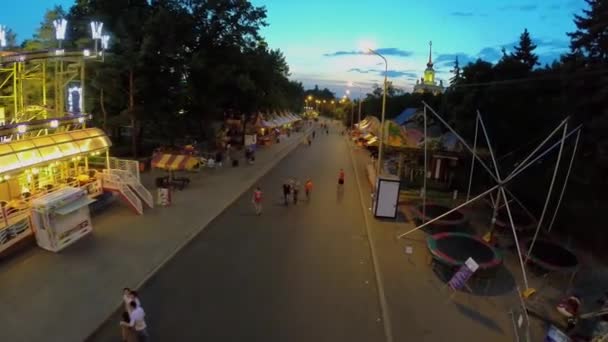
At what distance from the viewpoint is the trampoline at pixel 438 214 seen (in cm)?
1680

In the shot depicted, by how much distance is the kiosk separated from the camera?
12.8 meters

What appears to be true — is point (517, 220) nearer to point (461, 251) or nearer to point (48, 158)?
point (461, 251)

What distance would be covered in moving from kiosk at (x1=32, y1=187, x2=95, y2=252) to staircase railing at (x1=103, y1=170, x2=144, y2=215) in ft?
11.1

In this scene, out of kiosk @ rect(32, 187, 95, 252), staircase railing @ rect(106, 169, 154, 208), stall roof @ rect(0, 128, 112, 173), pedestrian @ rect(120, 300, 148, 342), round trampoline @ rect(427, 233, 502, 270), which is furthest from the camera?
staircase railing @ rect(106, 169, 154, 208)

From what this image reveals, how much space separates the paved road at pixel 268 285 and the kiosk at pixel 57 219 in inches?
160

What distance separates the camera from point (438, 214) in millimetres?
18125

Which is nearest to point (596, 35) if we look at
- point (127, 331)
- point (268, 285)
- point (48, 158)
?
point (268, 285)

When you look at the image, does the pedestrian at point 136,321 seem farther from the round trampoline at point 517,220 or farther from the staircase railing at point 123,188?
the round trampoline at point 517,220

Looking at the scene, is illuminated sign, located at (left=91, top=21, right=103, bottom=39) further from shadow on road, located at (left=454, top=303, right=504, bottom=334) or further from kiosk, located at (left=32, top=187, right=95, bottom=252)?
shadow on road, located at (left=454, top=303, right=504, bottom=334)

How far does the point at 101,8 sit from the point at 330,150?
28.5m

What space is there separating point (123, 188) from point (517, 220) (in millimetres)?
18586

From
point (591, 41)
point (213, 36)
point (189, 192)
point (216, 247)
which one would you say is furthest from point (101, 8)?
point (591, 41)

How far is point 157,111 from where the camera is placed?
93.6 ft

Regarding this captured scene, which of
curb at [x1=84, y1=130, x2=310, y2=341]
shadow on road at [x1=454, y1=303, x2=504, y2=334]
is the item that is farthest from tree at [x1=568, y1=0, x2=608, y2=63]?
curb at [x1=84, y1=130, x2=310, y2=341]
